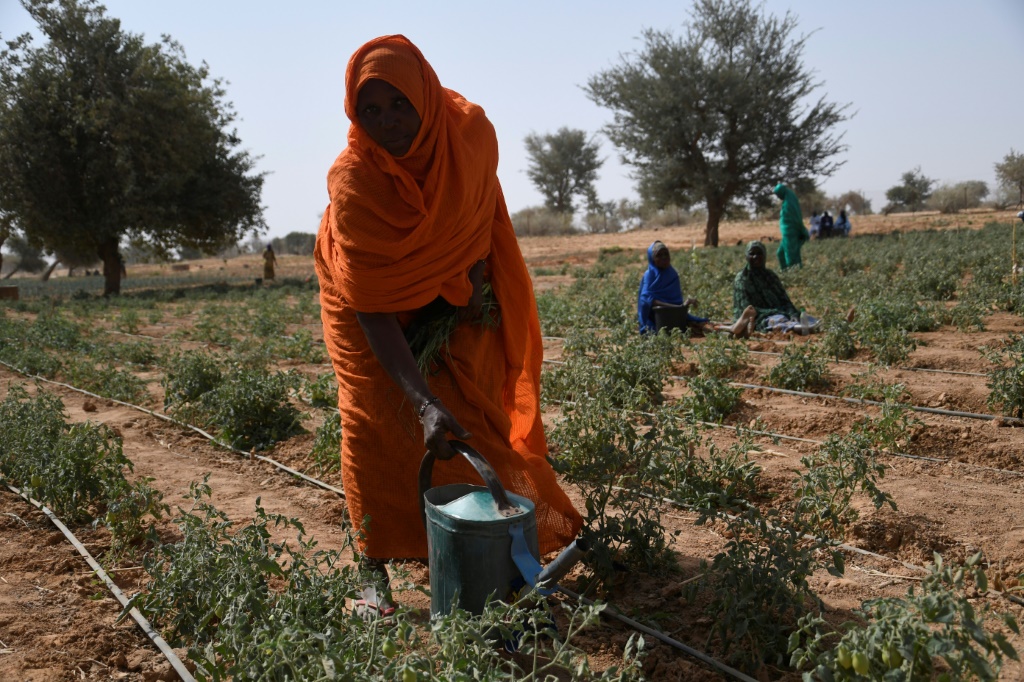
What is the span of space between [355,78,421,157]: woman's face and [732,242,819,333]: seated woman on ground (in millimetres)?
6533

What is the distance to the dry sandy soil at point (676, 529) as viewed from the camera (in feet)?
8.70

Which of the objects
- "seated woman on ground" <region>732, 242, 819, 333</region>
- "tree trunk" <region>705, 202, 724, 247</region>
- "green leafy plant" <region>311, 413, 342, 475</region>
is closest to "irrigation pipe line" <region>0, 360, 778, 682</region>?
Answer: "green leafy plant" <region>311, 413, 342, 475</region>

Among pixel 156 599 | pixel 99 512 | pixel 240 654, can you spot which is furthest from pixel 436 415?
pixel 99 512

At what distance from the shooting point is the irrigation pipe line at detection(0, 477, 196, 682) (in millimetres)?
2494

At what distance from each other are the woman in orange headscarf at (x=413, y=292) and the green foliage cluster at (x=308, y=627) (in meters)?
0.46

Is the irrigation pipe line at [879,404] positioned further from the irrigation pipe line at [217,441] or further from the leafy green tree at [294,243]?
the leafy green tree at [294,243]

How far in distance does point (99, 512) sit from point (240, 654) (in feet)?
7.86

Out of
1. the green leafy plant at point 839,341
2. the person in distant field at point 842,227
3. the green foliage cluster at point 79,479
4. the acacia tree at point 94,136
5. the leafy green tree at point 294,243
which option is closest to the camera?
the green foliage cluster at point 79,479

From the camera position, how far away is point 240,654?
6.49 ft

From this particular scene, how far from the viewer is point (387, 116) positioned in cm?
250

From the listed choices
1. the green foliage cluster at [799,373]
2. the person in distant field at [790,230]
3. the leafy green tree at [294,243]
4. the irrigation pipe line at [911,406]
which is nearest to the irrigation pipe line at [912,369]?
the irrigation pipe line at [911,406]

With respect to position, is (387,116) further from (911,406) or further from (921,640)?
(911,406)

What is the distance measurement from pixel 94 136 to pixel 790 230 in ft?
57.1

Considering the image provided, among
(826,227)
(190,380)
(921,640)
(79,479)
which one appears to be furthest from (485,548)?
(826,227)
